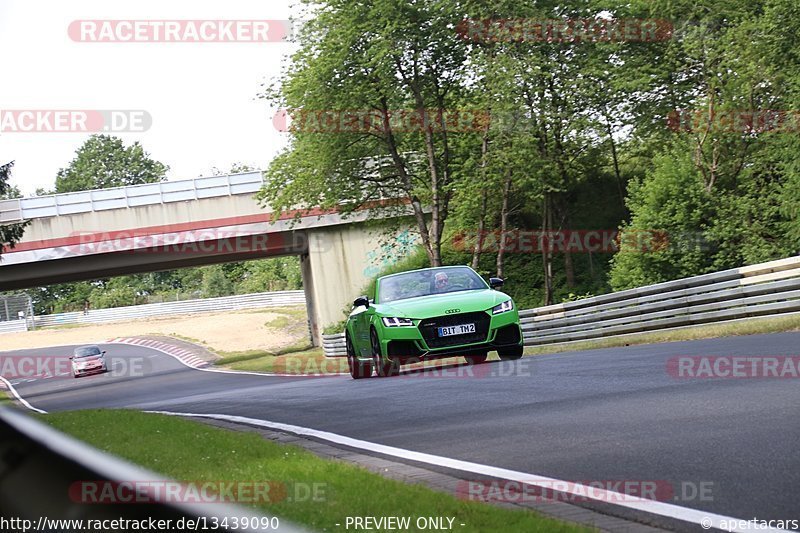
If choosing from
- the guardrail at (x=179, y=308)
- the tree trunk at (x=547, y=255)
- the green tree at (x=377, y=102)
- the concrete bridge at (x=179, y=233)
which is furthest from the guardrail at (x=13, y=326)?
the tree trunk at (x=547, y=255)

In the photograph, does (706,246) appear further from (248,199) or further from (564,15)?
(248,199)

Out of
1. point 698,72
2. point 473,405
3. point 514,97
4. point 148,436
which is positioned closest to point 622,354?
point 473,405

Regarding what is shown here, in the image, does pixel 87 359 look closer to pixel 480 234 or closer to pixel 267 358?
pixel 267 358

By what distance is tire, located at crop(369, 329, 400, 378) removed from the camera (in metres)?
16.6

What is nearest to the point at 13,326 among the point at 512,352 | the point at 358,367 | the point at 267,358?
the point at 267,358

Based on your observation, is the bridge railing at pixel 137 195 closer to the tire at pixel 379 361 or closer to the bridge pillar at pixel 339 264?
the bridge pillar at pixel 339 264

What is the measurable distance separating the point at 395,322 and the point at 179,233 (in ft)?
94.1

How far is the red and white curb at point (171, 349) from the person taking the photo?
54.8m

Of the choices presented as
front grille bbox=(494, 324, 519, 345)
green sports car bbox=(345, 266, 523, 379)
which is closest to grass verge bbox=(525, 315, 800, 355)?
green sports car bbox=(345, 266, 523, 379)

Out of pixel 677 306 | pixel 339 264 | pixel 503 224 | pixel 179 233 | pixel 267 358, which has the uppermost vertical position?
pixel 179 233

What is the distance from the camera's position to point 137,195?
143 ft

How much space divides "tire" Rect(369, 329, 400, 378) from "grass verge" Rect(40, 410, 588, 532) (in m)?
5.09

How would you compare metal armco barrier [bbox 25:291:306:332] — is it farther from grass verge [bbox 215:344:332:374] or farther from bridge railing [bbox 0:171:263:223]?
bridge railing [bbox 0:171:263:223]

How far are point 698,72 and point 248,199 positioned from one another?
57.6 ft
